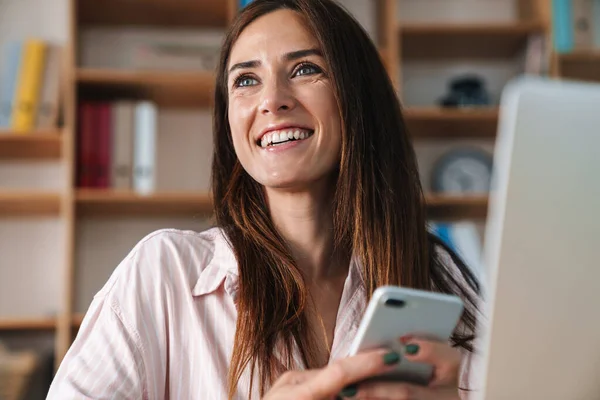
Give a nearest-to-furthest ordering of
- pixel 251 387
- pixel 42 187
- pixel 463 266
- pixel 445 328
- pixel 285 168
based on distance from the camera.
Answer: pixel 445 328, pixel 251 387, pixel 285 168, pixel 463 266, pixel 42 187

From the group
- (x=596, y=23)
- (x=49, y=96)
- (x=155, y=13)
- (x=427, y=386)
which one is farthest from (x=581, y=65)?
(x=427, y=386)

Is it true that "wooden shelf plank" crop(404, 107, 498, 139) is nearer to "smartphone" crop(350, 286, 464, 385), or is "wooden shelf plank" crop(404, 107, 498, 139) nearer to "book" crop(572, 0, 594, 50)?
"book" crop(572, 0, 594, 50)

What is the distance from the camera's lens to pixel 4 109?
2.69 meters

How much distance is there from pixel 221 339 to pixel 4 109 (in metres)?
1.80

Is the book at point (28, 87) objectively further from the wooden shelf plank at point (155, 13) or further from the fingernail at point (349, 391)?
the fingernail at point (349, 391)

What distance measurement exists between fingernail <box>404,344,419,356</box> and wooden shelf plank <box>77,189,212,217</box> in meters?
1.74

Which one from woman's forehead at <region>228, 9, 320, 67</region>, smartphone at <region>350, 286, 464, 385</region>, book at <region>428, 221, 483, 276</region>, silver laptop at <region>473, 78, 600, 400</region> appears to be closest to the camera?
silver laptop at <region>473, 78, 600, 400</region>

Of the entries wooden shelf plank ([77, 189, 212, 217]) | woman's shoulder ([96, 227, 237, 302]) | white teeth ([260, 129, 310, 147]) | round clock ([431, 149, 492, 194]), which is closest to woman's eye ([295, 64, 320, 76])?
white teeth ([260, 129, 310, 147])

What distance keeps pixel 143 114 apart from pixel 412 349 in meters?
2.04

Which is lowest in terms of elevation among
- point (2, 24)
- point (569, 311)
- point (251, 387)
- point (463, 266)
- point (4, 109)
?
point (251, 387)

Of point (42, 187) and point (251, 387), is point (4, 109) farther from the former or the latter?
point (251, 387)

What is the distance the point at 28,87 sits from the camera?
2.67 metres

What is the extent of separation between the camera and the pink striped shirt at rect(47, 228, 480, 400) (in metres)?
1.17

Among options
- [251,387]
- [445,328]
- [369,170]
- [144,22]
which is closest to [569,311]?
[445,328]
